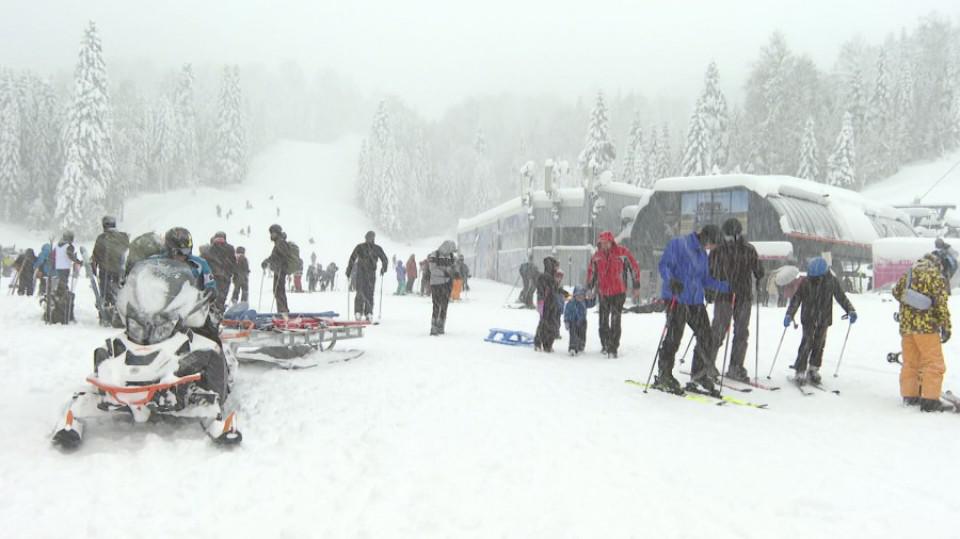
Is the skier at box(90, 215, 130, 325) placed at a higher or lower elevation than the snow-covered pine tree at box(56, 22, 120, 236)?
lower

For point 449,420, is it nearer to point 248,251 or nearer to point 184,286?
point 184,286

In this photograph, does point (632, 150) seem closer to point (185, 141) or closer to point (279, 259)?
point (185, 141)

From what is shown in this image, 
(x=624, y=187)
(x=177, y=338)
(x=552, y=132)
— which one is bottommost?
(x=177, y=338)

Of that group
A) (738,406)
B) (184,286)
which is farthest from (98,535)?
(738,406)

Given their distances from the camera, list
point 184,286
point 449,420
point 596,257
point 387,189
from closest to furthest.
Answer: point 184,286
point 449,420
point 596,257
point 387,189

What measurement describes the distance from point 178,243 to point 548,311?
6.63 meters

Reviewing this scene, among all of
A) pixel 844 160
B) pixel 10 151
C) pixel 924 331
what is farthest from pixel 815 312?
pixel 10 151

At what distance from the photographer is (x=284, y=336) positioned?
305 inches

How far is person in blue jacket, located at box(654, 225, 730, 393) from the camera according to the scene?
704 cm

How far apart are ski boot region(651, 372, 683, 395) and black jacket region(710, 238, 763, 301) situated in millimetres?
1268

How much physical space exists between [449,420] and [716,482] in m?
2.40

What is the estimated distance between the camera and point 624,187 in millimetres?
34375

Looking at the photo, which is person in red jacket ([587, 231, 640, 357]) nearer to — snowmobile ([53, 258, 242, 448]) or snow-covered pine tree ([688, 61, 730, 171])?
snowmobile ([53, 258, 242, 448])

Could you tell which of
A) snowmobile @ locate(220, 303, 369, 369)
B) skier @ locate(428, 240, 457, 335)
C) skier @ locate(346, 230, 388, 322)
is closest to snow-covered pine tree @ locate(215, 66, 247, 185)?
skier @ locate(346, 230, 388, 322)
